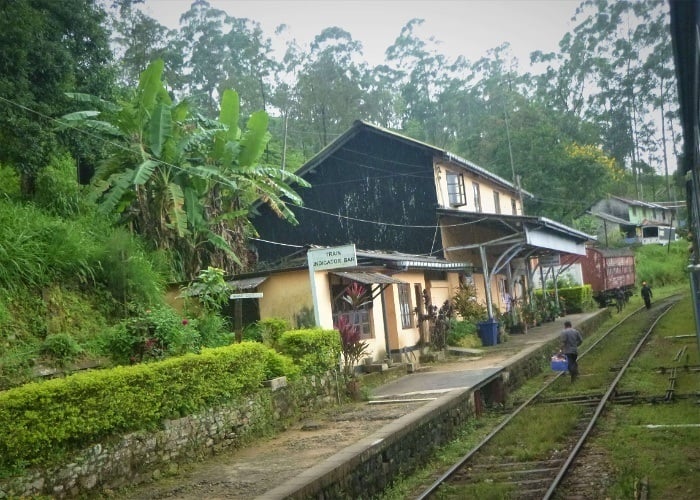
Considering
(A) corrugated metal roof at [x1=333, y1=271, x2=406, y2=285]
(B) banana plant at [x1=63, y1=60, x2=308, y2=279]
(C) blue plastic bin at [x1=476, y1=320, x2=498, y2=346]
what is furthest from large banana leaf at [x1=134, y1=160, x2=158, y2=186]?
(C) blue plastic bin at [x1=476, y1=320, x2=498, y2=346]

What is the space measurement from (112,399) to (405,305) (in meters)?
13.0

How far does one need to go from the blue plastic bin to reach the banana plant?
8144mm

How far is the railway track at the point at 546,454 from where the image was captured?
8844mm

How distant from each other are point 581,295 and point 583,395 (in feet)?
74.2

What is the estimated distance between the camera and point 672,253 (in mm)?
58438

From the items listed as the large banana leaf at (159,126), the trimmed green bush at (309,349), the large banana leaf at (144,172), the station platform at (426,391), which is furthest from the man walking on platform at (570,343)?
the large banana leaf at (159,126)

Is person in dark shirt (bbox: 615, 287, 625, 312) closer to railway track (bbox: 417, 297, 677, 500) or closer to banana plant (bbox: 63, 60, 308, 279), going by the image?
railway track (bbox: 417, 297, 677, 500)

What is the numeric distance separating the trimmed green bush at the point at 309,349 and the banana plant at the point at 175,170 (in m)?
4.27

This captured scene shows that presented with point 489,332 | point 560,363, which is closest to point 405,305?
point 489,332

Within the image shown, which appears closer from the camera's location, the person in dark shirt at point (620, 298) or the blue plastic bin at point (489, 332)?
the blue plastic bin at point (489, 332)

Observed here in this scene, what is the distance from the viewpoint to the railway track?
8.84 metres

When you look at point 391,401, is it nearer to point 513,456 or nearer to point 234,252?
point 513,456

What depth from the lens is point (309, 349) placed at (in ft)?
44.0

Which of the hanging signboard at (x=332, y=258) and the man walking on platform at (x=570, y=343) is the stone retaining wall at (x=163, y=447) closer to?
the hanging signboard at (x=332, y=258)
